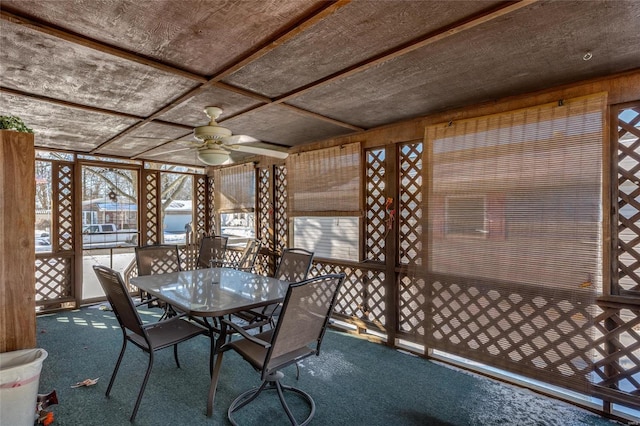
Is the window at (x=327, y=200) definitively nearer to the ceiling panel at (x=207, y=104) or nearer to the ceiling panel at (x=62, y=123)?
the ceiling panel at (x=207, y=104)

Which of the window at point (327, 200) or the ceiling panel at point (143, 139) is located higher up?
the ceiling panel at point (143, 139)

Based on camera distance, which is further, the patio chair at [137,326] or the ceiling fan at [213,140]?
the ceiling fan at [213,140]

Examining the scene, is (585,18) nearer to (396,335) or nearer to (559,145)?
(559,145)

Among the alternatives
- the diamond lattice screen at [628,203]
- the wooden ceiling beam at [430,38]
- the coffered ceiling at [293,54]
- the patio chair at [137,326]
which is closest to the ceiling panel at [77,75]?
the coffered ceiling at [293,54]

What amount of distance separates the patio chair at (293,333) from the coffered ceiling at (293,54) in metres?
1.37

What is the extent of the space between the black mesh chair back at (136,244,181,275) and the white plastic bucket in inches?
69.6

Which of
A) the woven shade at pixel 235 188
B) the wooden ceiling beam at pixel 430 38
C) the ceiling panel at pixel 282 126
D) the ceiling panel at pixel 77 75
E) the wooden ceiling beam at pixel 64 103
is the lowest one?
the woven shade at pixel 235 188

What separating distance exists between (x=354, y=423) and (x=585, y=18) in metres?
2.65

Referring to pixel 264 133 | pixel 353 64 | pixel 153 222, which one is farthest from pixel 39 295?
pixel 353 64

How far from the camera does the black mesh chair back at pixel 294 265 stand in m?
3.17

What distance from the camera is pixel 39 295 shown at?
178 inches

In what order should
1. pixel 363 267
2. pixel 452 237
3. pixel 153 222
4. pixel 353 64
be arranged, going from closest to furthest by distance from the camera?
pixel 353 64
pixel 452 237
pixel 363 267
pixel 153 222

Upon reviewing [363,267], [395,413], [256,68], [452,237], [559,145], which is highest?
[256,68]

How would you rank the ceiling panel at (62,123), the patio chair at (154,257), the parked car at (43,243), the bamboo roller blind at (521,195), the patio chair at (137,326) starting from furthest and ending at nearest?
the parked car at (43,243) < the patio chair at (154,257) < the ceiling panel at (62,123) < the bamboo roller blind at (521,195) < the patio chair at (137,326)
